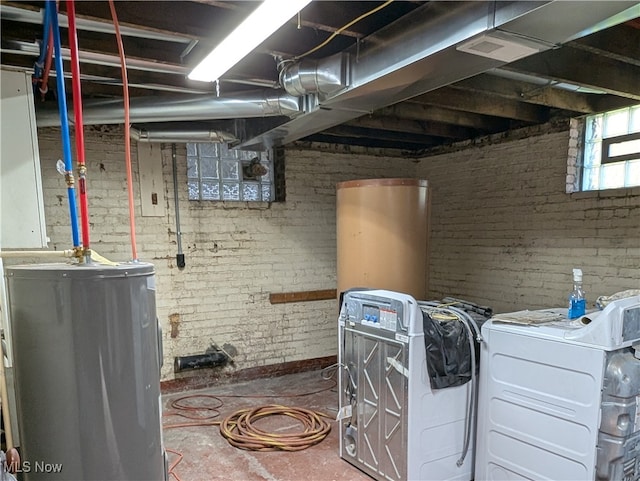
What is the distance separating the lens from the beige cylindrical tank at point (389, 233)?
9.82 feet

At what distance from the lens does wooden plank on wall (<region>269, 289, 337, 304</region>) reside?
14.6 ft

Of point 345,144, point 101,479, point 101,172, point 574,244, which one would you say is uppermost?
point 345,144

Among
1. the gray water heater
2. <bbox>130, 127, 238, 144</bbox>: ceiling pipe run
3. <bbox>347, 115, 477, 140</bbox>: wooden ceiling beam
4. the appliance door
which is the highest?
<bbox>347, 115, 477, 140</bbox>: wooden ceiling beam

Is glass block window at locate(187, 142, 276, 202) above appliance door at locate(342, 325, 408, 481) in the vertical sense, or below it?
above

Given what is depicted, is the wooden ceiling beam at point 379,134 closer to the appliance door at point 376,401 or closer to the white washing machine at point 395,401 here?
the white washing machine at point 395,401

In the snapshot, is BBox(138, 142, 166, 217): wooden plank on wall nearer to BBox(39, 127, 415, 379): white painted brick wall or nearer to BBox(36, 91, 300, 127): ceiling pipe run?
BBox(39, 127, 415, 379): white painted brick wall

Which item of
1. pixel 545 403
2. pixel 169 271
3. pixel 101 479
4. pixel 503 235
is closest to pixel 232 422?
pixel 169 271

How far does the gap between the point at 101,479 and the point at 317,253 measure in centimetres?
345

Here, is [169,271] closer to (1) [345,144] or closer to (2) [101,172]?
(2) [101,172]

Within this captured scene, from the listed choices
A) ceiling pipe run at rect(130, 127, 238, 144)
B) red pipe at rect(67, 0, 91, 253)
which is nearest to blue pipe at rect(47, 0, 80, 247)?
red pipe at rect(67, 0, 91, 253)

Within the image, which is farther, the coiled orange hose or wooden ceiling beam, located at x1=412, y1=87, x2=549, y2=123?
wooden ceiling beam, located at x1=412, y1=87, x2=549, y2=123

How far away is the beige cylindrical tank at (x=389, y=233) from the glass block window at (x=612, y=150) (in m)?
1.66

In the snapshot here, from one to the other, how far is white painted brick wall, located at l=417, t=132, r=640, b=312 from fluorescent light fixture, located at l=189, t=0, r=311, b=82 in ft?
10.1

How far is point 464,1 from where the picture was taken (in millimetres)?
1682
